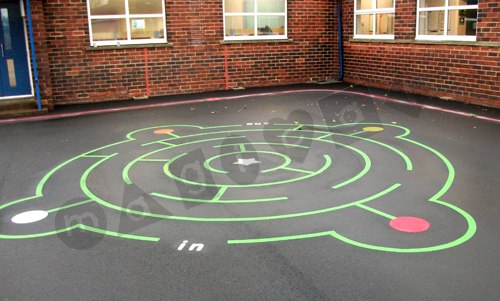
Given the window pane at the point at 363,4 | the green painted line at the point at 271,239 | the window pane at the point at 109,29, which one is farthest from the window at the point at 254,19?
the green painted line at the point at 271,239

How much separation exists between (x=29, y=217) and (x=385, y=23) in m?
12.4

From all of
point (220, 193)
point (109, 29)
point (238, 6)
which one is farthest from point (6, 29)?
point (220, 193)

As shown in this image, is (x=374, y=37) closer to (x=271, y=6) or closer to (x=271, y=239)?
(x=271, y=6)

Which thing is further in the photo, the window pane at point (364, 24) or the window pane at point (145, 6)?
the window pane at point (364, 24)

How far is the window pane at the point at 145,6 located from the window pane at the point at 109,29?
0.45 m

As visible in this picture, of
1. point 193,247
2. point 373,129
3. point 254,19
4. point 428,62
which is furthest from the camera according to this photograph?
point 254,19

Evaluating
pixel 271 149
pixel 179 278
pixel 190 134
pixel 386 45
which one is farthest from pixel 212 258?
pixel 386 45

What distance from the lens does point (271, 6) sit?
1670 cm

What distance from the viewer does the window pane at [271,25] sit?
16.7 meters

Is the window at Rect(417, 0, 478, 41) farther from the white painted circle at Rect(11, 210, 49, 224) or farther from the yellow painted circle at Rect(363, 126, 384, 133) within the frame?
the white painted circle at Rect(11, 210, 49, 224)

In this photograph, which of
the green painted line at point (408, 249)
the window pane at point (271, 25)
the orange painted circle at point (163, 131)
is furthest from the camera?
the window pane at point (271, 25)

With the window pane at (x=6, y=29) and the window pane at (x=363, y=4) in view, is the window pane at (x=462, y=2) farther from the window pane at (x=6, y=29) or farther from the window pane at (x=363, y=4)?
the window pane at (x=6, y=29)

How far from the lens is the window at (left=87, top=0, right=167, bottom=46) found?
47.2ft

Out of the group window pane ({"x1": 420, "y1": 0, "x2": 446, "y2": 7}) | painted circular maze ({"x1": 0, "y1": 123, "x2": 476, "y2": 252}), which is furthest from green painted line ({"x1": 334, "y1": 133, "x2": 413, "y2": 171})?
window pane ({"x1": 420, "y1": 0, "x2": 446, "y2": 7})
